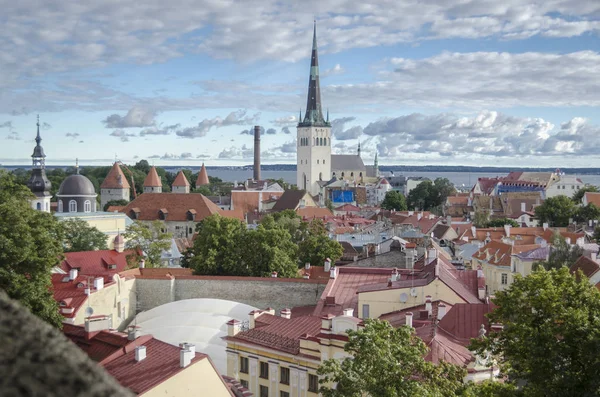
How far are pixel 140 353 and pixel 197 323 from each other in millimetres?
7826

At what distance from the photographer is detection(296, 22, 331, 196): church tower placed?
137125 mm

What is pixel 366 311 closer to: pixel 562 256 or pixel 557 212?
pixel 562 256

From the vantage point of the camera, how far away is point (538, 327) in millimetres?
11820

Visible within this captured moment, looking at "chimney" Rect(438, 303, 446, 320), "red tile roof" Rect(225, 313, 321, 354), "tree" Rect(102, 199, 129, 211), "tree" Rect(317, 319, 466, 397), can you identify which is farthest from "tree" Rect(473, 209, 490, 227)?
"tree" Rect(317, 319, 466, 397)

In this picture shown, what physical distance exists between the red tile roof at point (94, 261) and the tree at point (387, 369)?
22.8 metres

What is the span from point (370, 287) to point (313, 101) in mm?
114850

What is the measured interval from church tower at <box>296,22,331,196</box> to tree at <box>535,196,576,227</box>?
69.1 metres

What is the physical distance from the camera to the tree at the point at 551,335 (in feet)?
35.8

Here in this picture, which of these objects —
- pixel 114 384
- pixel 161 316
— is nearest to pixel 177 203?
pixel 161 316

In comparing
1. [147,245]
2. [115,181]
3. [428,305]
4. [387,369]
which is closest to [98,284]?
[428,305]

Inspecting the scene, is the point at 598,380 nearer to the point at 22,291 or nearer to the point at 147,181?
the point at 22,291

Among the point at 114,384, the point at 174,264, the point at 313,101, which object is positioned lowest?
the point at 174,264

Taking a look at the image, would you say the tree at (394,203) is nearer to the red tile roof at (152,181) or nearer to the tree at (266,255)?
the red tile roof at (152,181)

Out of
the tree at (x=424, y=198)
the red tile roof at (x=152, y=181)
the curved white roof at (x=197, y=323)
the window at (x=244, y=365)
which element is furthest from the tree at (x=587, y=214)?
the window at (x=244, y=365)
